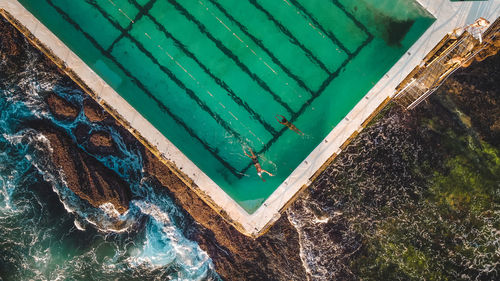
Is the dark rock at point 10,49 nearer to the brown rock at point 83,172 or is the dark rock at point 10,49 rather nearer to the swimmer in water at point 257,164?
the brown rock at point 83,172

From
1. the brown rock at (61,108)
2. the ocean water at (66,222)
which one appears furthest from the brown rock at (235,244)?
the brown rock at (61,108)

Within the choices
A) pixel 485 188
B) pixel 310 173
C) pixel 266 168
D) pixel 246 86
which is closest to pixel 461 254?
Answer: pixel 485 188

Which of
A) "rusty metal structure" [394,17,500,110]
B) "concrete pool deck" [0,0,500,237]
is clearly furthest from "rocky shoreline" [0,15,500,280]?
"concrete pool deck" [0,0,500,237]

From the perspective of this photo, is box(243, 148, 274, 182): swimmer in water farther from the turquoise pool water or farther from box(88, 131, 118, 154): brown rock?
box(88, 131, 118, 154): brown rock

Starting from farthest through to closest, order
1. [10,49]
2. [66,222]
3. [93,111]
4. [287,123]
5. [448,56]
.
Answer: [66,222], [10,49], [93,111], [287,123], [448,56]

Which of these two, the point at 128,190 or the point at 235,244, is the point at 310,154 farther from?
the point at 128,190

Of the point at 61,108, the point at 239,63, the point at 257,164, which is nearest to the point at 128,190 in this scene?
the point at 61,108
